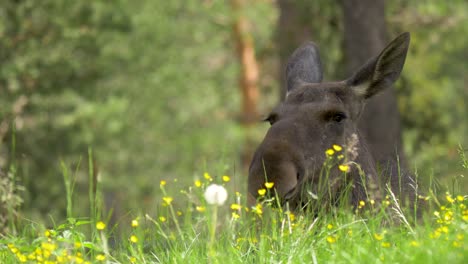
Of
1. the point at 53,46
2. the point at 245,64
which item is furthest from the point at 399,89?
the point at 245,64

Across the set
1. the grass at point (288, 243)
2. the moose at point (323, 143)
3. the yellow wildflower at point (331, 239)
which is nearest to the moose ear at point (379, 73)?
the moose at point (323, 143)

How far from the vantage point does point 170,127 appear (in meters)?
32.0

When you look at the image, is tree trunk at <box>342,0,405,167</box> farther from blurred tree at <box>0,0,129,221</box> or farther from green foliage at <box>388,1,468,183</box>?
blurred tree at <box>0,0,129,221</box>

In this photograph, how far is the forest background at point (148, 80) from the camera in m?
19.2

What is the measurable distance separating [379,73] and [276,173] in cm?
205

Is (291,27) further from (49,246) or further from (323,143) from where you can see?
(49,246)

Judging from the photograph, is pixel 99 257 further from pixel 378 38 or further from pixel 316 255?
pixel 378 38

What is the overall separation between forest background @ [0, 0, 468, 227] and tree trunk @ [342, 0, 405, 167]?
0.20 metres

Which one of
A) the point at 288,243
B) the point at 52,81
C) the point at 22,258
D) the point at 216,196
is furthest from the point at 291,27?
Result: the point at 216,196

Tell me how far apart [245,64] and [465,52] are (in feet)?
29.6

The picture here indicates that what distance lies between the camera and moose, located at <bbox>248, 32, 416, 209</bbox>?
6820mm

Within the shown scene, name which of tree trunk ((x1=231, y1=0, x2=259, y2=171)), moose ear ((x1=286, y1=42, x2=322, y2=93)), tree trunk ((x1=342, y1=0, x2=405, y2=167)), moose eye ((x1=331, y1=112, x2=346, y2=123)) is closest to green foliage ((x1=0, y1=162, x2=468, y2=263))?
moose eye ((x1=331, y1=112, x2=346, y2=123))

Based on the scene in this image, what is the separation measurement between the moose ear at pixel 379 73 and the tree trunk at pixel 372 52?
5578 millimetres

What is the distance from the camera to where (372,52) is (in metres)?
14.3
